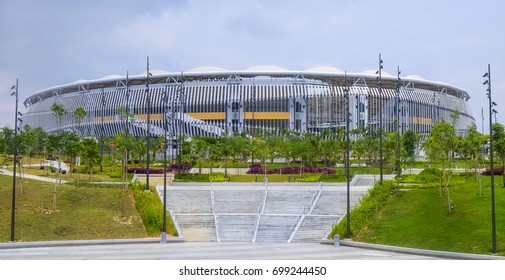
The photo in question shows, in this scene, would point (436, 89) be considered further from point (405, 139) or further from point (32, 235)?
point (32, 235)

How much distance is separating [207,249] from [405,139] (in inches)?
1601

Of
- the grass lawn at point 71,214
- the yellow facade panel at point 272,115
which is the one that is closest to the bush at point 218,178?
the grass lawn at point 71,214

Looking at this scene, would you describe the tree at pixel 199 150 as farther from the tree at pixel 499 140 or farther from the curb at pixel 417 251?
the tree at pixel 499 140

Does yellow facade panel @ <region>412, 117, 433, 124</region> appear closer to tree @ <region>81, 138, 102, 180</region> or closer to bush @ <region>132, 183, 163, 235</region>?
tree @ <region>81, 138, 102, 180</region>

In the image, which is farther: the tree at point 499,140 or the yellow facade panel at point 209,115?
the yellow facade panel at point 209,115

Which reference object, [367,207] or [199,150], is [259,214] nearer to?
[367,207]

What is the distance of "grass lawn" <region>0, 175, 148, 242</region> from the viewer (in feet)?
137

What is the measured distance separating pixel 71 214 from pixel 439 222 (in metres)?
25.0

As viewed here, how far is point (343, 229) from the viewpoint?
42.0 meters

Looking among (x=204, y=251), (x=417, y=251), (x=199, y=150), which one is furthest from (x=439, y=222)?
(x=199, y=150)

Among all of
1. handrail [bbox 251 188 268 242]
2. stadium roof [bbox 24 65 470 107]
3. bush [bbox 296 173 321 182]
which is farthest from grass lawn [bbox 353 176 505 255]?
stadium roof [bbox 24 65 470 107]

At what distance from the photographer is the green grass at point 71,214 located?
137 ft

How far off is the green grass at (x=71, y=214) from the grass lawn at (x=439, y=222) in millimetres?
16077
